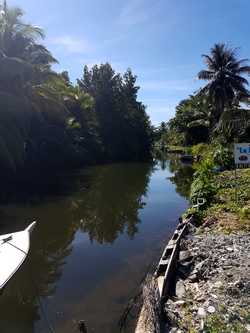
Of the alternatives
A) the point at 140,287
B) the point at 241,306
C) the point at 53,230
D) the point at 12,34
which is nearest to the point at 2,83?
the point at 12,34

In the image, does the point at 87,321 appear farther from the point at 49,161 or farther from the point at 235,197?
the point at 49,161

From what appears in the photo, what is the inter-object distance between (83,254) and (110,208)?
5.98m

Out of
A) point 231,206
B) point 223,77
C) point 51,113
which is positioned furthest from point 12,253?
point 223,77

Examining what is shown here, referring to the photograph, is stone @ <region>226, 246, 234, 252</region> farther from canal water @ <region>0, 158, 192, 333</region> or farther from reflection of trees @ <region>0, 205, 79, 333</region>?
reflection of trees @ <region>0, 205, 79, 333</region>

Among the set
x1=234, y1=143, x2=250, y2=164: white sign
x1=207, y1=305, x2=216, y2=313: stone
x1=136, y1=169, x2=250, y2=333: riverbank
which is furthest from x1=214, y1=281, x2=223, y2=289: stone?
x1=234, y1=143, x2=250, y2=164: white sign

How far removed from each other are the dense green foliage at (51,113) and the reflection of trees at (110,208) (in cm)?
499

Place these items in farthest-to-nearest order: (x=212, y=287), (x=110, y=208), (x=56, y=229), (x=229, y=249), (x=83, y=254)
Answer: (x=110, y=208)
(x=56, y=229)
(x=83, y=254)
(x=229, y=249)
(x=212, y=287)

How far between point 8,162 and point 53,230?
8937mm

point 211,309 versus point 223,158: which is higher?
point 223,158

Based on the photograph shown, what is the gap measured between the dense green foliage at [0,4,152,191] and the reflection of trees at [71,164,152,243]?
16.4 feet

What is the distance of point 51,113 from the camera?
28156mm

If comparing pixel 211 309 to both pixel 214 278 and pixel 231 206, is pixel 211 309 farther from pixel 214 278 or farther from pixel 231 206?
pixel 231 206

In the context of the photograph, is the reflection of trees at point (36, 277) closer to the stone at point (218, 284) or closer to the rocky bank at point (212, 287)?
the rocky bank at point (212, 287)

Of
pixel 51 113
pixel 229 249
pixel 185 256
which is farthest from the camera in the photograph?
pixel 51 113
